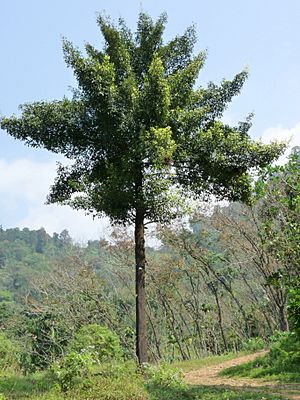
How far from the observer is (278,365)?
11.9m

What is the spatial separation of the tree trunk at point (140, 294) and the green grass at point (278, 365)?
3213mm

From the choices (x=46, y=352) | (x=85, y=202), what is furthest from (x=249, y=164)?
(x=46, y=352)

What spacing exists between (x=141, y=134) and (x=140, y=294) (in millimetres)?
3498

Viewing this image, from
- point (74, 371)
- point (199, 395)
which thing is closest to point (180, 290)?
point (199, 395)

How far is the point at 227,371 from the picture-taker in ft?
43.9

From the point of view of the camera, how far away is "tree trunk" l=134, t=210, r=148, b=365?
1033cm

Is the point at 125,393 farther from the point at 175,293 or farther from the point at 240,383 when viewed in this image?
the point at 175,293

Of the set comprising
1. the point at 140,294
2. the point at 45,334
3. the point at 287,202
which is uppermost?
the point at 45,334

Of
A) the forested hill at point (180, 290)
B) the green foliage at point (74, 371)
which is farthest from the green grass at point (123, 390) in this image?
the forested hill at point (180, 290)

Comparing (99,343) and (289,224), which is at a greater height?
(289,224)

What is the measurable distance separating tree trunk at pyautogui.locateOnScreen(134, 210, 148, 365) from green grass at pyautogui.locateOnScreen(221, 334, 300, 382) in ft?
10.5

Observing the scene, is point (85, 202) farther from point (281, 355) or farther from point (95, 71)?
point (281, 355)

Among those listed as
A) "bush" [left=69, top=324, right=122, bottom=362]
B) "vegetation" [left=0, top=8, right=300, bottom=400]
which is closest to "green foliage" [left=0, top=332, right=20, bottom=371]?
"vegetation" [left=0, top=8, right=300, bottom=400]

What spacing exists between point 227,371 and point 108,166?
6.85 meters
